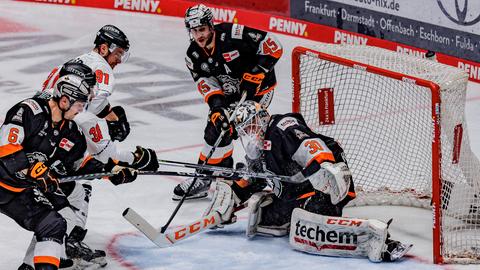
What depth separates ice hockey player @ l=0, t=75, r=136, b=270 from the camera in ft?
16.5

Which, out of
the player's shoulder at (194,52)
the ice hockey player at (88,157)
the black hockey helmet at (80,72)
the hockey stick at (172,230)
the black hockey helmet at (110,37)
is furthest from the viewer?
the player's shoulder at (194,52)

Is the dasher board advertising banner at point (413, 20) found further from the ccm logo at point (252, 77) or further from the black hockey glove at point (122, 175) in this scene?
the black hockey glove at point (122, 175)

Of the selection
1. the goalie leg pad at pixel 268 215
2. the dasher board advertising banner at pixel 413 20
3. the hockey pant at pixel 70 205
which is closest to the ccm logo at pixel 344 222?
the goalie leg pad at pixel 268 215

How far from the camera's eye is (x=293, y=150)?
19.2 feet

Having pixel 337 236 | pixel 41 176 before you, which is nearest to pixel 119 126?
pixel 41 176

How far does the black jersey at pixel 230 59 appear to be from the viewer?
22.9ft

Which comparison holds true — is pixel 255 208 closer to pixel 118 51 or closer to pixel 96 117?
pixel 96 117

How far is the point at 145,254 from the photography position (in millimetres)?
5938

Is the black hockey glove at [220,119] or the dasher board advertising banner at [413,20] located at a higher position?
the dasher board advertising banner at [413,20]

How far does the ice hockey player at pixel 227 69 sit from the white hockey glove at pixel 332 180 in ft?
3.86

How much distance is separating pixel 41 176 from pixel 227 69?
2.20m

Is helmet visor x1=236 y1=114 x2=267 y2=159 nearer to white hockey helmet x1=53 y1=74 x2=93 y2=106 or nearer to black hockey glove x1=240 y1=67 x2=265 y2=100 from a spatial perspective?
black hockey glove x1=240 y1=67 x2=265 y2=100

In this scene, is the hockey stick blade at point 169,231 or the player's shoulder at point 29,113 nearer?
the player's shoulder at point 29,113

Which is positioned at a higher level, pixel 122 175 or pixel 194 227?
pixel 122 175
